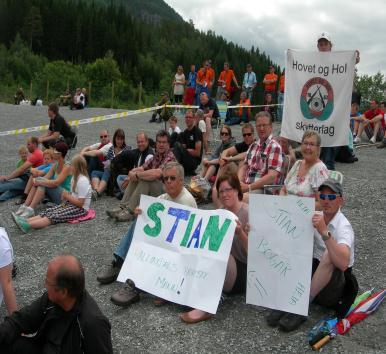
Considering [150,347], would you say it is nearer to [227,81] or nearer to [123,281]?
[123,281]

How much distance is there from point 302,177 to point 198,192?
2465mm

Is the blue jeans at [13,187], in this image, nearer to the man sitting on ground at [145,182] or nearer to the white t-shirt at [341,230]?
the man sitting on ground at [145,182]

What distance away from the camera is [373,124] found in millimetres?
13586

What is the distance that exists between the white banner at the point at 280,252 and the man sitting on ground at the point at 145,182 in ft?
8.62

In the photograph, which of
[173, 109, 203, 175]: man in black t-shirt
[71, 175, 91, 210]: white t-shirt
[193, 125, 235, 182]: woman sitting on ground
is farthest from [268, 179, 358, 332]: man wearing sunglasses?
[173, 109, 203, 175]: man in black t-shirt

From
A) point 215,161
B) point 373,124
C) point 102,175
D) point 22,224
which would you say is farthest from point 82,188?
point 373,124

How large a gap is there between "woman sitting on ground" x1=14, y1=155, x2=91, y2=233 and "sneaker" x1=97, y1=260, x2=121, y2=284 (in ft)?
7.12

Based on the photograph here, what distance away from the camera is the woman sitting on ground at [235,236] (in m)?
4.16

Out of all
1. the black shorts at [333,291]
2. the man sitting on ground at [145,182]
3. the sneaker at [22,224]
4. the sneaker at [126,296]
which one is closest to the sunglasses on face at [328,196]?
the black shorts at [333,291]

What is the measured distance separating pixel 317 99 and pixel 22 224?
4809mm

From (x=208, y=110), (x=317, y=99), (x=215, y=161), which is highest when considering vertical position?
(x=317, y=99)

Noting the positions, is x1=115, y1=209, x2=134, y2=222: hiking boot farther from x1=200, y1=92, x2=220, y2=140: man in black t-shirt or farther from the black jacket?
x1=200, y1=92, x2=220, y2=140: man in black t-shirt

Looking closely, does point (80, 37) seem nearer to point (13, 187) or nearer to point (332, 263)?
point (13, 187)

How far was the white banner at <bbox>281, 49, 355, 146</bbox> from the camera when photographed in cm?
729
